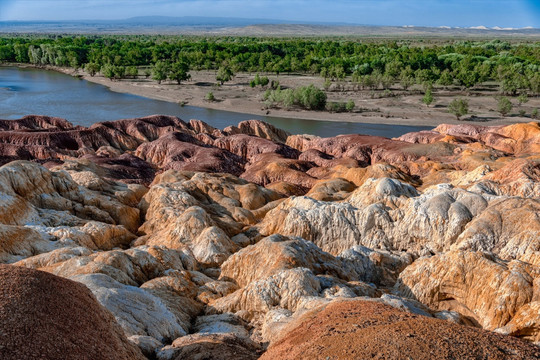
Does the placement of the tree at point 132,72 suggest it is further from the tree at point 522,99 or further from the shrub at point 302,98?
the tree at point 522,99

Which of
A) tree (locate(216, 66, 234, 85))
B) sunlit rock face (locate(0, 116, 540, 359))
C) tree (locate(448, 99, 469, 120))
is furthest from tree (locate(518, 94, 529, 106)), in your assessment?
tree (locate(216, 66, 234, 85))

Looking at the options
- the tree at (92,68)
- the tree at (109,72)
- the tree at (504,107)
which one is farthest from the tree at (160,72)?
the tree at (504,107)

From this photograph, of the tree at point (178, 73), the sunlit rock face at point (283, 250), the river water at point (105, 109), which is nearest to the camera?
the sunlit rock face at point (283, 250)

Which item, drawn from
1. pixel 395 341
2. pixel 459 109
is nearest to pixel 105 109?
pixel 459 109

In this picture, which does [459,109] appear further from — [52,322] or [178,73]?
[52,322]

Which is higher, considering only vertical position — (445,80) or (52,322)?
(52,322)

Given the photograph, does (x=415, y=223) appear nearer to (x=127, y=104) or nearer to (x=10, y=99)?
(x=127, y=104)
